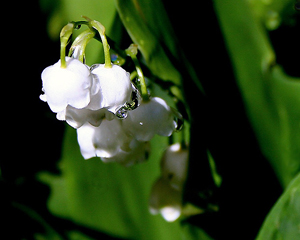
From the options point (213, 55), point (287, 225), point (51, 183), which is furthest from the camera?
point (51, 183)

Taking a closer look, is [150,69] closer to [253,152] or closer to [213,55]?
[213,55]

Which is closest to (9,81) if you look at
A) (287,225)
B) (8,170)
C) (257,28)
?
(8,170)

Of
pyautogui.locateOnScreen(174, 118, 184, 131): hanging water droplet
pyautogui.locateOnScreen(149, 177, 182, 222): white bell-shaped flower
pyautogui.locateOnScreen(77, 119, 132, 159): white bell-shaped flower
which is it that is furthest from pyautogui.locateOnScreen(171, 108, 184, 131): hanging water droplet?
pyautogui.locateOnScreen(149, 177, 182, 222): white bell-shaped flower

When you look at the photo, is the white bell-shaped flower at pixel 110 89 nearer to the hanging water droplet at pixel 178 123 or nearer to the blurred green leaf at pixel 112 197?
the hanging water droplet at pixel 178 123

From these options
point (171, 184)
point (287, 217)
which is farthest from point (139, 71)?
point (287, 217)

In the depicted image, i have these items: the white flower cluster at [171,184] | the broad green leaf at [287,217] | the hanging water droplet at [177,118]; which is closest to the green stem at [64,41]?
the hanging water droplet at [177,118]

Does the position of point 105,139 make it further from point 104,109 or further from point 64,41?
point 64,41
